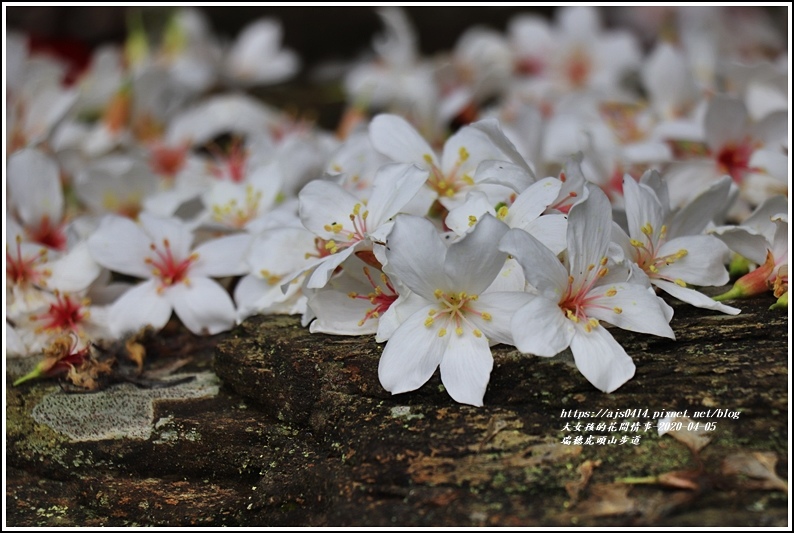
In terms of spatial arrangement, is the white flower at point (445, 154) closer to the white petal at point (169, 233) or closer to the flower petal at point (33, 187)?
the white petal at point (169, 233)

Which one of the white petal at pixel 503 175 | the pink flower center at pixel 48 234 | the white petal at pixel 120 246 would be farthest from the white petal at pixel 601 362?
the pink flower center at pixel 48 234

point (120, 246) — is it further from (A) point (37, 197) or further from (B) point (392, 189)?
(B) point (392, 189)

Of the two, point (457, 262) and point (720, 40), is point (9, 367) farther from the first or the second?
point (720, 40)

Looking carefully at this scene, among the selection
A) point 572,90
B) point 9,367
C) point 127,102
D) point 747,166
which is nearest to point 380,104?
point 572,90

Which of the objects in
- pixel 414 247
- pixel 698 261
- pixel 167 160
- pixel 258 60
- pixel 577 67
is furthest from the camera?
pixel 258 60

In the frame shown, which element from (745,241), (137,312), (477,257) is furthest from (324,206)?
(745,241)

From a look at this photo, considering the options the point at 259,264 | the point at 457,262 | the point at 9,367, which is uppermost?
the point at 457,262
